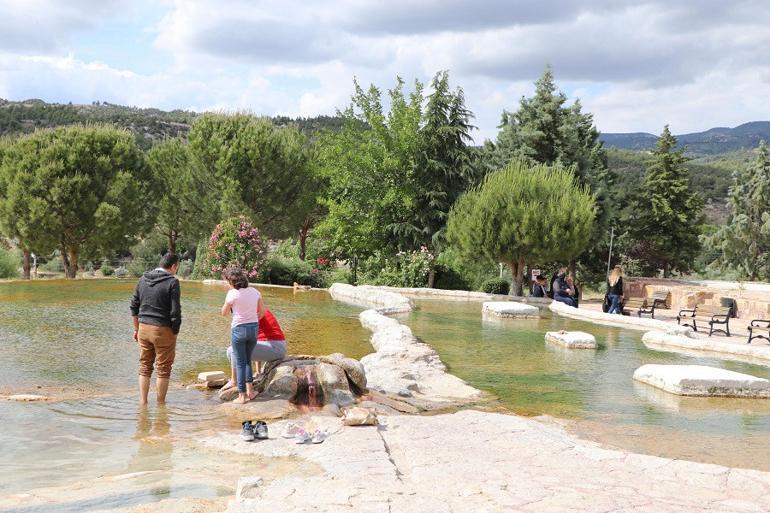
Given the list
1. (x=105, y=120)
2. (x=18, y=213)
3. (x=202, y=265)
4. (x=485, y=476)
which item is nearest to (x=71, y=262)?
(x=18, y=213)

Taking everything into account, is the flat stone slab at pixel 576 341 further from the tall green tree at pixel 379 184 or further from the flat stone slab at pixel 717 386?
the tall green tree at pixel 379 184

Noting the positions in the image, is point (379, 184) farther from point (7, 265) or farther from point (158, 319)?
point (158, 319)

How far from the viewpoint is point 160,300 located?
8.38 metres

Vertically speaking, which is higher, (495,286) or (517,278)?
(517,278)

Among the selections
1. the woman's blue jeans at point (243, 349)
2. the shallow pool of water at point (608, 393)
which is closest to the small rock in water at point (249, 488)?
the woman's blue jeans at point (243, 349)

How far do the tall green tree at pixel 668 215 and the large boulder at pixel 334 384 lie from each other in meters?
33.5

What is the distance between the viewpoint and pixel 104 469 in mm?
6047

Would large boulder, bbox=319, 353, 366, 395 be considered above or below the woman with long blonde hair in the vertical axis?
below

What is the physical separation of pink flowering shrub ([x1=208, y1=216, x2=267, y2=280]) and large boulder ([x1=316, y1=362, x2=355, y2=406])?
63.2 ft

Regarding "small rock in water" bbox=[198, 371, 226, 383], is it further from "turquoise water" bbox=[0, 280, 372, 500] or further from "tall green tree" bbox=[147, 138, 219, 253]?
"tall green tree" bbox=[147, 138, 219, 253]

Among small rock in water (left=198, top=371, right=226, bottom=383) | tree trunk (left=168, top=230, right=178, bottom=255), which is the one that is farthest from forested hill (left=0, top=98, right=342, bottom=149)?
small rock in water (left=198, top=371, right=226, bottom=383)

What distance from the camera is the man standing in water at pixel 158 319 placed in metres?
8.37

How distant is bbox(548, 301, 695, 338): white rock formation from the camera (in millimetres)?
15695

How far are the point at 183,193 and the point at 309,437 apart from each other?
32.6 m
